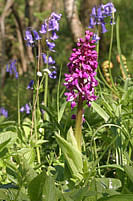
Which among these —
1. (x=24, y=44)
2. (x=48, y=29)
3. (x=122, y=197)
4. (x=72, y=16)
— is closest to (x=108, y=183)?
(x=122, y=197)

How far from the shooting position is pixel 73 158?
151 centimetres

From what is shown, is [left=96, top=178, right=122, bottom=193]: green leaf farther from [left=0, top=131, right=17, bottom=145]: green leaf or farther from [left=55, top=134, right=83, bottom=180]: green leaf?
[left=0, top=131, right=17, bottom=145]: green leaf

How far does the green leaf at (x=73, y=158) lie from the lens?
1475mm

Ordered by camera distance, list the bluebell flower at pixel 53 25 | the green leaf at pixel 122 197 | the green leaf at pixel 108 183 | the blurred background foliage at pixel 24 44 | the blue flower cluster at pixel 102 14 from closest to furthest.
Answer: the green leaf at pixel 122 197 → the green leaf at pixel 108 183 → the bluebell flower at pixel 53 25 → the blue flower cluster at pixel 102 14 → the blurred background foliage at pixel 24 44

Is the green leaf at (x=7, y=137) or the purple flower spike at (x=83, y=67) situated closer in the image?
the purple flower spike at (x=83, y=67)

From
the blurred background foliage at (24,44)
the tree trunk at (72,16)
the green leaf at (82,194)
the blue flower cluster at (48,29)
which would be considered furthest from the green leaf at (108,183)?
the blurred background foliage at (24,44)

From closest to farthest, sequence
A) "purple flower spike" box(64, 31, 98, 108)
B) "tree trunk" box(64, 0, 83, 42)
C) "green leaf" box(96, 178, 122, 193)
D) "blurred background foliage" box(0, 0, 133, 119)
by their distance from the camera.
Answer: "green leaf" box(96, 178, 122, 193), "purple flower spike" box(64, 31, 98, 108), "tree trunk" box(64, 0, 83, 42), "blurred background foliage" box(0, 0, 133, 119)

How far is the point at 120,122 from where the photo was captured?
1.82 meters

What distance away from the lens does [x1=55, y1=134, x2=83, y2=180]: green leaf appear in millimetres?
1475

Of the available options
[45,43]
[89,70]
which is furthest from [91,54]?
[45,43]

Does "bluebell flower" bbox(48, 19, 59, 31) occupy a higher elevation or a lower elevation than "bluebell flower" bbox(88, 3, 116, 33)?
lower

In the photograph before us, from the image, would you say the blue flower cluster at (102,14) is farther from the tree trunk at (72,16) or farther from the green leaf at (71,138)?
the tree trunk at (72,16)

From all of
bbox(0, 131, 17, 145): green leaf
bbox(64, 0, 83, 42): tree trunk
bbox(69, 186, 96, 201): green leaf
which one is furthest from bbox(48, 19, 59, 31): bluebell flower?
bbox(64, 0, 83, 42): tree trunk

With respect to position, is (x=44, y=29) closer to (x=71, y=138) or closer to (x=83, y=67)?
(x=83, y=67)
